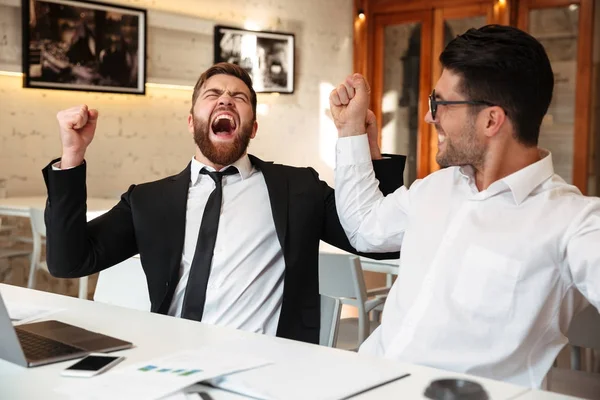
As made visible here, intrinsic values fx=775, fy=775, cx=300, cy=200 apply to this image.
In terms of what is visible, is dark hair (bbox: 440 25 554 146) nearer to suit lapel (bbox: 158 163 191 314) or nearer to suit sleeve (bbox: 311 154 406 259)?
suit sleeve (bbox: 311 154 406 259)

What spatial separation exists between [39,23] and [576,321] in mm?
4605

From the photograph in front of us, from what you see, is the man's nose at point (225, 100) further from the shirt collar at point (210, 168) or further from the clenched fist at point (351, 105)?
the clenched fist at point (351, 105)

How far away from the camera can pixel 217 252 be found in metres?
2.20

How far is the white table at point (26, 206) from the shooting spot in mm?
4742

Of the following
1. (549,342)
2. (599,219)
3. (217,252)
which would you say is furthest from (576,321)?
(217,252)

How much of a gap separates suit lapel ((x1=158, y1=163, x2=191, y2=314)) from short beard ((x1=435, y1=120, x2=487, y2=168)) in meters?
0.81

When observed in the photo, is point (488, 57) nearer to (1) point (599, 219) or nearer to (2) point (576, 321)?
(1) point (599, 219)

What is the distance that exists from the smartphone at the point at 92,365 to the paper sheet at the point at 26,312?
0.40m

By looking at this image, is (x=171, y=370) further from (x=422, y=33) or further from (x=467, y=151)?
(x=422, y=33)

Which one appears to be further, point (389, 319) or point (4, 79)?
point (4, 79)

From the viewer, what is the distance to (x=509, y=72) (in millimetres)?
1698

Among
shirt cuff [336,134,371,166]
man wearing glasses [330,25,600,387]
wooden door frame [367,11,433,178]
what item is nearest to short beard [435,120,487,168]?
man wearing glasses [330,25,600,387]

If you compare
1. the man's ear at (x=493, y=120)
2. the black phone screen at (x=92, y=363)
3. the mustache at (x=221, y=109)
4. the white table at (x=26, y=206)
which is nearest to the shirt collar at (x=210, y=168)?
the mustache at (x=221, y=109)

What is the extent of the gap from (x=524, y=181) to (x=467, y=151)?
0.51 ft
